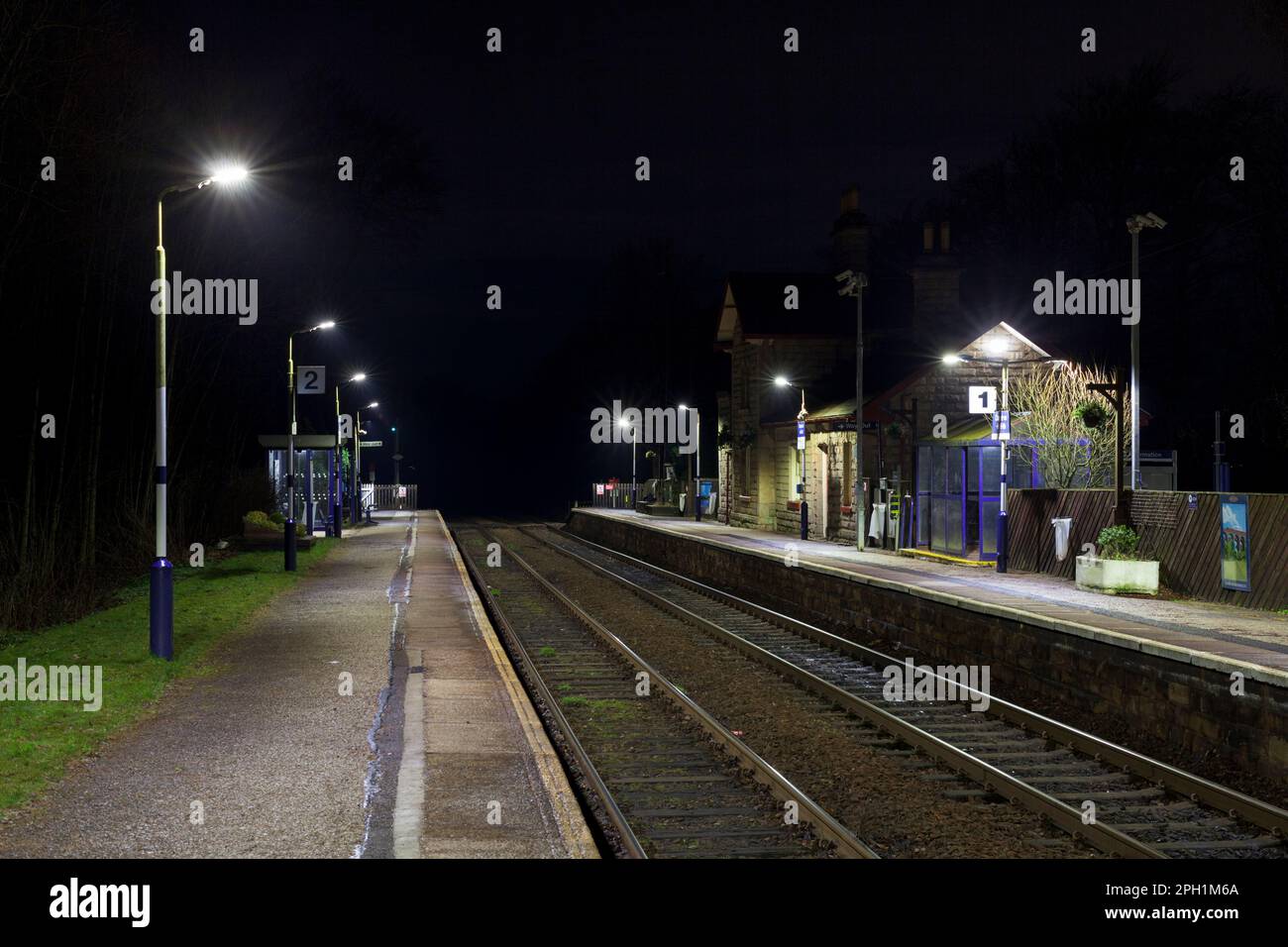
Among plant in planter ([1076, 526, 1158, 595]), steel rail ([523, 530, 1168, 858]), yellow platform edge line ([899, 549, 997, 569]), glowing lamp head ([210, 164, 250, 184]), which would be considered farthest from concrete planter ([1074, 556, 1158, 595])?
glowing lamp head ([210, 164, 250, 184])

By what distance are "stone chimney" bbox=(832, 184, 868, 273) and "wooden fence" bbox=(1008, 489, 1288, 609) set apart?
19.5 m

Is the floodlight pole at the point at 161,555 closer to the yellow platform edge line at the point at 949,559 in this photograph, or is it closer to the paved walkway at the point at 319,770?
the paved walkway at the point at 319,770

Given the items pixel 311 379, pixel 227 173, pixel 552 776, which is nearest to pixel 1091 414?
pixel 227 173

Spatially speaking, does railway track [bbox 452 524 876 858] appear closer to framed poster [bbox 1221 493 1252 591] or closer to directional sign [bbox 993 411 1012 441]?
framed poster [bbox 1221 493 1252 591]

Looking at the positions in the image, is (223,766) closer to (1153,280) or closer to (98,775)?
(98,775)

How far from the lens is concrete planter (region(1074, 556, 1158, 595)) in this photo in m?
18.4

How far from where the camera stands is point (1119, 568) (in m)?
18.5

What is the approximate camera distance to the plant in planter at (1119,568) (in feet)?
60.2

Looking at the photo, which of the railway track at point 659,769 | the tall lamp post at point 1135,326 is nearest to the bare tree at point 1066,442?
the tall lamp post at point 1135,326

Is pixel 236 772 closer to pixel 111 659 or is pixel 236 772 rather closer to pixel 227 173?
pixel 111 659

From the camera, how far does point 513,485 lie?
4779 inches

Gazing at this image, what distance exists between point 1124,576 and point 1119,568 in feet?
0.45

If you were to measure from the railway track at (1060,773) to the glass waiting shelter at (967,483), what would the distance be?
358 inches

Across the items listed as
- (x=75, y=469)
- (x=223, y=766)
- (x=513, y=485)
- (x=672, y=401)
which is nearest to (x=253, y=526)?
(x=75, y=469)
